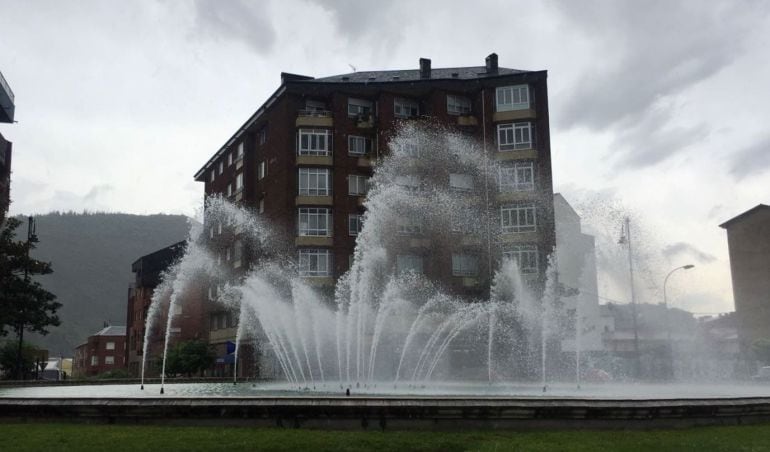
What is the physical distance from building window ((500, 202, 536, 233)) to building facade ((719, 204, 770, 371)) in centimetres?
4397

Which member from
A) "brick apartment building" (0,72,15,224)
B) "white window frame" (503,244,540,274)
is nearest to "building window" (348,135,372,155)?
"white window frame" (503,244,540,274)

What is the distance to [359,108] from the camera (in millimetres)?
56844

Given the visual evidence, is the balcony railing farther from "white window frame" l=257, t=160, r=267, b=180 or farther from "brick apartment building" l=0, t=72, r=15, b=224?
"brick apartment building" l=0, t=72, r=15, b=224

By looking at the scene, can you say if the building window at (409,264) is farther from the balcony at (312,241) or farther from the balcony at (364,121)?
the balcony at (364,121)

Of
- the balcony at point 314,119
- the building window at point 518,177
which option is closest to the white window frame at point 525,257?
the building window at point 518,177

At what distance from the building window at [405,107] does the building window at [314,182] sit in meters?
7.70

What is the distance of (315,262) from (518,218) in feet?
49.7

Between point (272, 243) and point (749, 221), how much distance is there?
A: 64.3 m

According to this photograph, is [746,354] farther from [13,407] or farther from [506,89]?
[13,407]

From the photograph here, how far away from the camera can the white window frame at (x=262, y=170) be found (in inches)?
→ 2327

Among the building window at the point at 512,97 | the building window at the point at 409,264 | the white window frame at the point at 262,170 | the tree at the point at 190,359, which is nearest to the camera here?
the building window at the point at 409,264

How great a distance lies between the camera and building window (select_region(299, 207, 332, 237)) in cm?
5331

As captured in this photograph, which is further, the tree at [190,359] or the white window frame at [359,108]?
the tree at [190,359]

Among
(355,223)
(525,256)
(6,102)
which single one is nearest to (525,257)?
(525,256)
